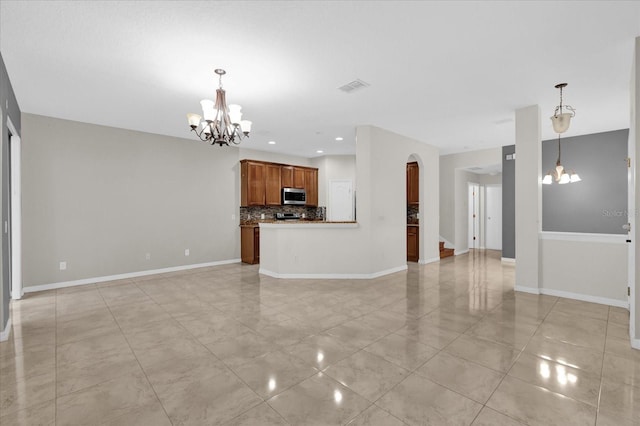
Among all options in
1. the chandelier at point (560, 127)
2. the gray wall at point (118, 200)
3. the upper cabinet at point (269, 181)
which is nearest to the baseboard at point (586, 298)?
the chandelier at point (560, 127)

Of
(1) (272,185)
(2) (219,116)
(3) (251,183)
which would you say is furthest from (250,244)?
(2) (219,116)

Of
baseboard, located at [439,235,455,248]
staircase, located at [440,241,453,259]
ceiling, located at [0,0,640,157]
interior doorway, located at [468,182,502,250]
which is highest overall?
ceiling, located at [0,0,640,157]

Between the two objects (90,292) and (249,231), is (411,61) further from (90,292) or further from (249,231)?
(90,292)

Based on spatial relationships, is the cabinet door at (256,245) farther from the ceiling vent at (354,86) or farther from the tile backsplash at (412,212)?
the ceiling vent at (354,86)

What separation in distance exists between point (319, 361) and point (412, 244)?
5.22 m

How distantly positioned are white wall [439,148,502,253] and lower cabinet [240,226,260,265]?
4992mm

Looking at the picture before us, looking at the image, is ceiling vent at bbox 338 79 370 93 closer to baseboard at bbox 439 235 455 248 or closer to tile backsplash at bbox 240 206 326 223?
tile backsplash at bbox 240 206 326 223

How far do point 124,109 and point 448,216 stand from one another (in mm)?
7541

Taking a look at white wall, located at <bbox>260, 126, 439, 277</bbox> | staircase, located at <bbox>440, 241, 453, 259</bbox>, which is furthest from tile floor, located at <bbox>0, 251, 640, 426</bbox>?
staircase, located at <bbox>440, 241, 453, 259</bbox>

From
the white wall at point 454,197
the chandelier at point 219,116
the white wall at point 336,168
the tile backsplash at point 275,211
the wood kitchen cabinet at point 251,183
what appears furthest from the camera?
the white wall at point 336,168

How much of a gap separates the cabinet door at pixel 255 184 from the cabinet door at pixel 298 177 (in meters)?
0.99

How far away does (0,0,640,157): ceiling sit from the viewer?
237cm

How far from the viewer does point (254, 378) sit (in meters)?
2.26

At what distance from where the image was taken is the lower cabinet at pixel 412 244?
23.3 feet
